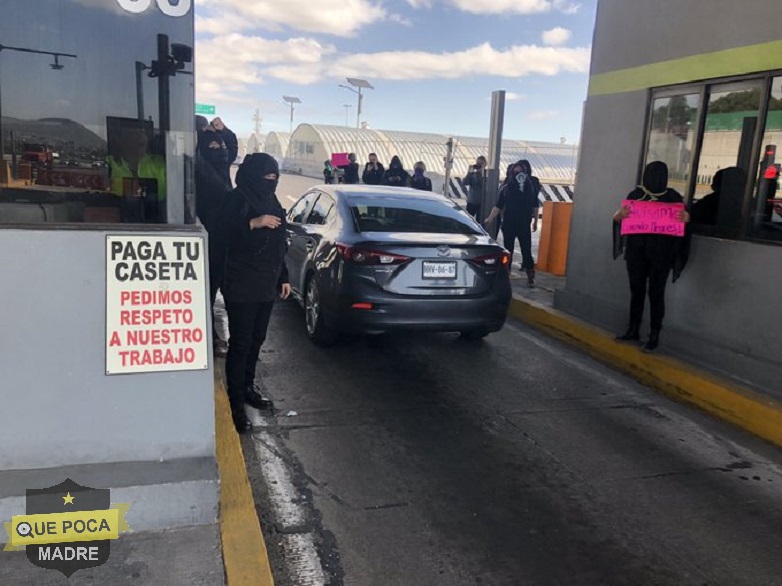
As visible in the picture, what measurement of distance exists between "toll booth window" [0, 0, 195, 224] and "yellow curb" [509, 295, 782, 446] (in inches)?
170

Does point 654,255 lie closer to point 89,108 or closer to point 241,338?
point 241,338

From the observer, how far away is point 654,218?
591 cm

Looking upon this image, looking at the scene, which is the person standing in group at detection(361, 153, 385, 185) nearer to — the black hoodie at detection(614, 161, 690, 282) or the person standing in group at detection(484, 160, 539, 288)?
the person standing in group at detection(484, 160, 539, 288)

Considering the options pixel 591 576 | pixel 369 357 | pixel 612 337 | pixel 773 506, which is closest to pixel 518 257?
pixel 612 337

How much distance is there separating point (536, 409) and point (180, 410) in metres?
2.90

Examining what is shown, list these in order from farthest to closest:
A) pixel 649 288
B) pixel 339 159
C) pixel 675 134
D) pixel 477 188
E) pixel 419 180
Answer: pixel 339 159
pixel 419 180
pixel 477 188
pixel 675 134
pixel 649 288

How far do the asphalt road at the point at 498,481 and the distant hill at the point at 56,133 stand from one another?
2.00 m

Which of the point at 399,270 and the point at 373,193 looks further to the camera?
the point at 373,193

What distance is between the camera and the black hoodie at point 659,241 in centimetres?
588

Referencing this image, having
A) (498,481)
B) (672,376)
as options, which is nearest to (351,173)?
(672,376)

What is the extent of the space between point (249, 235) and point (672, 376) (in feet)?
12.4

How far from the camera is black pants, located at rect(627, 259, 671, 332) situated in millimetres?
5961

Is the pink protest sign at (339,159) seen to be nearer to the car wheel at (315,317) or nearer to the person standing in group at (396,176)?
the person standing in group at (396,176)

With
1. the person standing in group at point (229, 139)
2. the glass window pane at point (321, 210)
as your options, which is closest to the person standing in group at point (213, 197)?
the person standing in group at point (229, 139)
